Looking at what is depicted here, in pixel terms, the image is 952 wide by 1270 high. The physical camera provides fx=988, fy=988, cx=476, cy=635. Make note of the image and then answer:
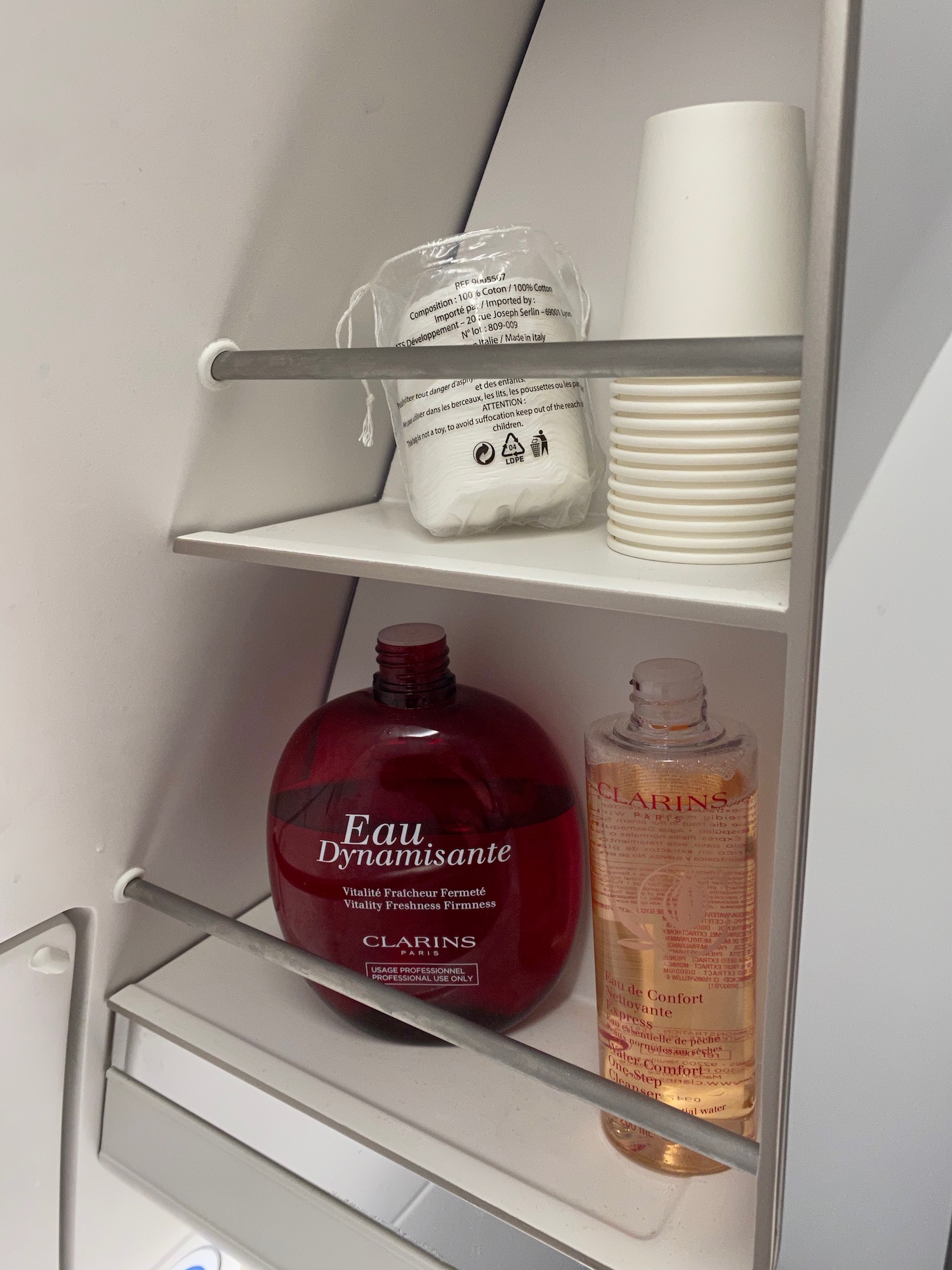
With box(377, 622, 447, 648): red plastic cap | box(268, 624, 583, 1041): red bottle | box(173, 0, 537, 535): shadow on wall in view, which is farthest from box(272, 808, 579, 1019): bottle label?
box(173, 0, 537, 535): shadow on wall

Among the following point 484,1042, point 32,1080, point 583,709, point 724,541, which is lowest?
point 32,1080

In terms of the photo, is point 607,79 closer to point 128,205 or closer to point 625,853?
point 128,205

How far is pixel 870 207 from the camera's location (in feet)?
1.14

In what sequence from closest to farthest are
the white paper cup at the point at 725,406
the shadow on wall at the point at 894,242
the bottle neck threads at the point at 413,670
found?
1. the shadow on wall at the point at 894,242
2. the white paper cup at the point at 725,406
3. the bottle neck threads at the point at 413,670

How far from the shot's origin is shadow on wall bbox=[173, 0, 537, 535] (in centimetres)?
56

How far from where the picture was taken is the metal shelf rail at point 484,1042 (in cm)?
46

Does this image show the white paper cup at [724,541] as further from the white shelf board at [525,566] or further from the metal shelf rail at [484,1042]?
the metal shelf rail at [484,1042]

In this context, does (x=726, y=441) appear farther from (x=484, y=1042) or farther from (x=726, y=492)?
(x=484, y=1042)

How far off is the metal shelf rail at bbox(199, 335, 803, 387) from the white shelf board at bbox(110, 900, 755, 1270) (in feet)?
1.53

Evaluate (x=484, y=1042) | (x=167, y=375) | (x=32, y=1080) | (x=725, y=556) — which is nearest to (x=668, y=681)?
(x=725, y=556)

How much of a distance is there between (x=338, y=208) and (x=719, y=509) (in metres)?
0.31

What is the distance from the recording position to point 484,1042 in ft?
1.75

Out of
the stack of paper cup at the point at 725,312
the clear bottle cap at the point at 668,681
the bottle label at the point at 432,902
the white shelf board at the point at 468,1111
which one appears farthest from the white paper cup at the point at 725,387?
the white shelf board at the point at 468,1111

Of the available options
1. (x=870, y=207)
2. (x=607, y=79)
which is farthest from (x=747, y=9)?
(x=870, y=207)
